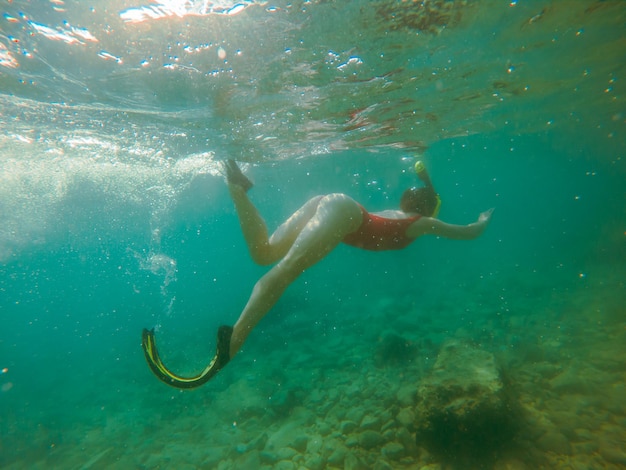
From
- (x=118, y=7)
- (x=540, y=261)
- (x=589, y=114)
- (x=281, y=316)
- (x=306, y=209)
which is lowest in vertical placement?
(x=540, y=261)

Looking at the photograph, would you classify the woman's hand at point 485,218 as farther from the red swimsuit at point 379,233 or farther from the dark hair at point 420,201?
the red swimsuit at point 379,233

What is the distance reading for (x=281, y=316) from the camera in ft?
59.3

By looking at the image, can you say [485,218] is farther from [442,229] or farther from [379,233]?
[379,233]

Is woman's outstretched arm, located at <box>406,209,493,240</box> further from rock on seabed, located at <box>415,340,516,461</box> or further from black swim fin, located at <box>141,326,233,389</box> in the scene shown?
black swim fin, located at <box>141,326,233,389</box>

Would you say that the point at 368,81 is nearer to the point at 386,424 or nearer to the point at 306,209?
the point at 306,209

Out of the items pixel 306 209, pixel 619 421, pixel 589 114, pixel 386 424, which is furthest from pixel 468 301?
pixel 589 114

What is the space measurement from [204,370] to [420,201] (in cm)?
439

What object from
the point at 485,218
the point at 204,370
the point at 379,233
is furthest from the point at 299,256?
the point at 485,218

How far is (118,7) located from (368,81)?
25.7 feet

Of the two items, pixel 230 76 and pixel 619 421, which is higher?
pixel 230 76

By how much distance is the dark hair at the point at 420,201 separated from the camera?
18.4 feet

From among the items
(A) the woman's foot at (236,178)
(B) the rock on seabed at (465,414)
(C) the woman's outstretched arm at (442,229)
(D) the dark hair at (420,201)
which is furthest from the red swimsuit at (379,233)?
(B) the rock on seabed at (465,414)

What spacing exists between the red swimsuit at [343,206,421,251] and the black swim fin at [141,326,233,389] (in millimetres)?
2470

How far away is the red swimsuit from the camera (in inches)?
190
